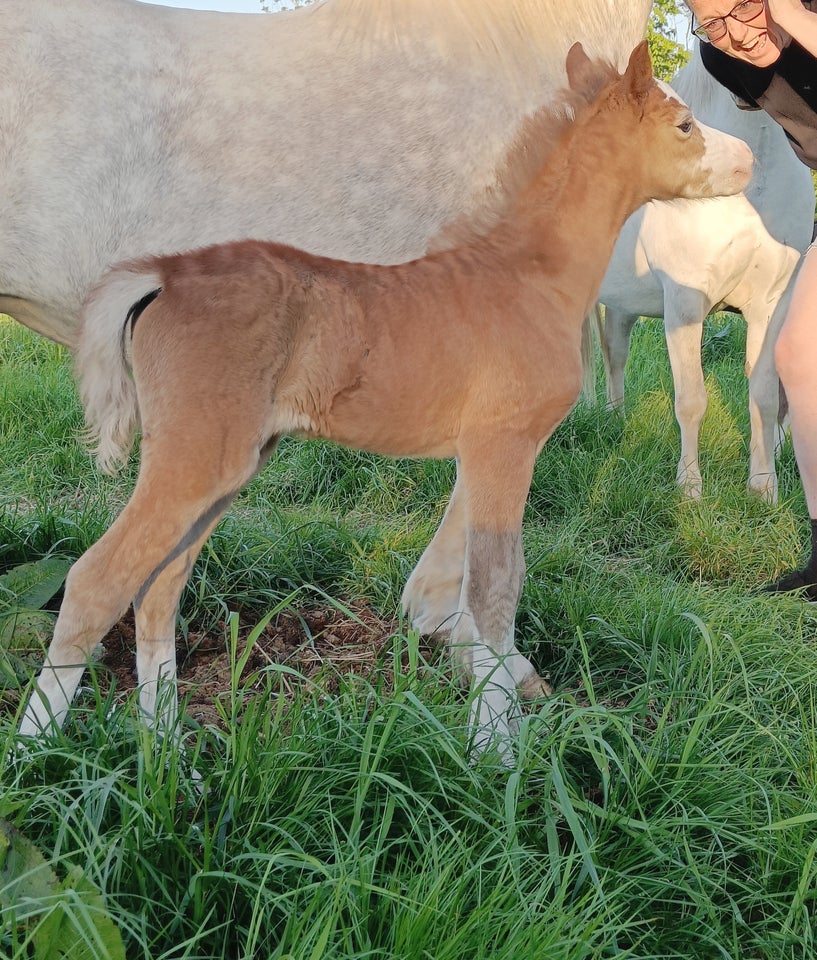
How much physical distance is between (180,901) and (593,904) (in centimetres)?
73

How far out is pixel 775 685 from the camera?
8.70ft

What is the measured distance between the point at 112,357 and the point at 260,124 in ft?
4.19

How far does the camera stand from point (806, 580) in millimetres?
3510

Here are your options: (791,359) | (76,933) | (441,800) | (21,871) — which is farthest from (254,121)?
(76,933)

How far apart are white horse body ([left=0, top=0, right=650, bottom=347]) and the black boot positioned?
1778mm

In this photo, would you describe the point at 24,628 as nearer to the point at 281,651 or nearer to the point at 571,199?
the point at 281,651

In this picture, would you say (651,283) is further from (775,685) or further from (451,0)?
(775,685)

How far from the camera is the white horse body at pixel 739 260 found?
4777mm

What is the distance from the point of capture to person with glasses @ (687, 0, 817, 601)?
9.55ft

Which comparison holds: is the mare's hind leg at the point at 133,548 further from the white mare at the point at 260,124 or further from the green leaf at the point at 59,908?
the white mare at the point at 260,124

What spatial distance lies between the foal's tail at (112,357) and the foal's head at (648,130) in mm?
1278

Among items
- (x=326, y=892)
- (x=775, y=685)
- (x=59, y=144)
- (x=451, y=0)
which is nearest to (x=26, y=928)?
(x=326, y=892)

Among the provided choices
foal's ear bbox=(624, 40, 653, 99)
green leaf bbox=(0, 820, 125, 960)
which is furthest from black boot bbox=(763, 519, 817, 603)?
green leaf bbox=(0, 820, 125, 960)

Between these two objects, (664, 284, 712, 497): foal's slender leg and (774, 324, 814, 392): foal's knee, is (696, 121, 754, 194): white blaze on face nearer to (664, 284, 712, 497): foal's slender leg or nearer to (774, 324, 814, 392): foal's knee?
(774, 324, 814, 392): foal's knee
